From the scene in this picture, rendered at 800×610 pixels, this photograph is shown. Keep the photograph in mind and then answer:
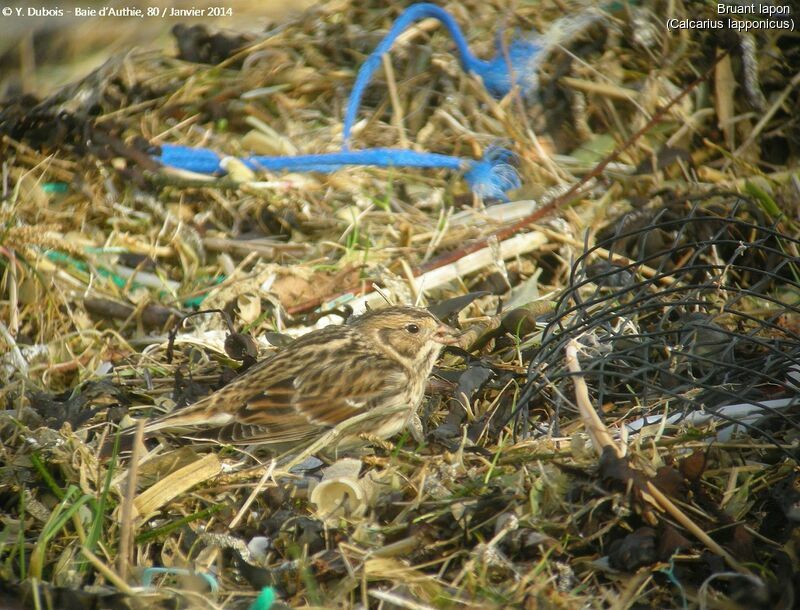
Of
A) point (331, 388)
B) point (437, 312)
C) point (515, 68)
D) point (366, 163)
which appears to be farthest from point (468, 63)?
point (331, 388)

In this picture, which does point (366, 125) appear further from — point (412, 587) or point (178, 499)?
point (412, 587)

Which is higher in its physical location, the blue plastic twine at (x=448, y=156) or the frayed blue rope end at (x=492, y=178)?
the blue plastic twine at (x=448, y=156)

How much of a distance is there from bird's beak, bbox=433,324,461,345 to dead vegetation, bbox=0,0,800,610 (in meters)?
0.16

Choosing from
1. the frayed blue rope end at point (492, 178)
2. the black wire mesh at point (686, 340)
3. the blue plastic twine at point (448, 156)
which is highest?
the blue plastic twine at point (448, 156)

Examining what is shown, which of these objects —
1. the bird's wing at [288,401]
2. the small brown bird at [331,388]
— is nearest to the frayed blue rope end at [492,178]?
the small brown bird at [331,388]

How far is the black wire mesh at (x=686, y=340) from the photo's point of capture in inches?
134

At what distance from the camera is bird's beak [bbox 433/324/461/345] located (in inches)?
160

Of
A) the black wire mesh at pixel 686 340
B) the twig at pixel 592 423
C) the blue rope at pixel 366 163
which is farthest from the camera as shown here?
the blue rope at pixel 366 163

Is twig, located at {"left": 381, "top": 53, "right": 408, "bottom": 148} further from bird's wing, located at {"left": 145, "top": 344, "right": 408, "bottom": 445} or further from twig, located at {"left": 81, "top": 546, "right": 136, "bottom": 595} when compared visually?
twig, located at {"left": 81, "top": 546, "right": 136, "bottom": 595}

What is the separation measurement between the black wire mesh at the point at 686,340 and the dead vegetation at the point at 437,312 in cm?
2

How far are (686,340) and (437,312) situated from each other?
44.1 inches

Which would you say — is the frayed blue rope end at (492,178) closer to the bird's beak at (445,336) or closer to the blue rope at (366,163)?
the blue rope at (366,163)

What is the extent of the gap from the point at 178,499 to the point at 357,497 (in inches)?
24.8

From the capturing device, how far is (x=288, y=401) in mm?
3805
